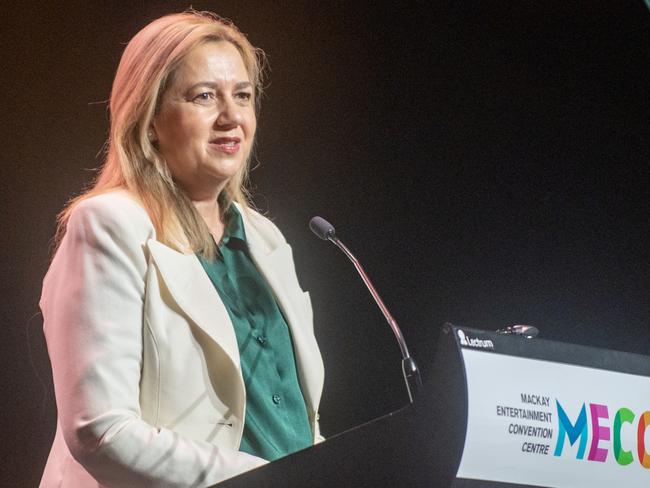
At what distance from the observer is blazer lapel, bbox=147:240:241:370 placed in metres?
1.72

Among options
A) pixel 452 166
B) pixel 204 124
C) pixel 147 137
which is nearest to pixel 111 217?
pixel 147 137

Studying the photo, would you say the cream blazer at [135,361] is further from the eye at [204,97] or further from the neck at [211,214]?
the eye at [204,97]

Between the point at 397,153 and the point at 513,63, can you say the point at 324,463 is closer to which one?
the point at 397,153

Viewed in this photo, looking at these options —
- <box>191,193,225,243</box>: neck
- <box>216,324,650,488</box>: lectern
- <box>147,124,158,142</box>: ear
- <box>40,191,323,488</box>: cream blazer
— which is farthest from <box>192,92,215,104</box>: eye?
<box>216,324,650,488</box>: lectern

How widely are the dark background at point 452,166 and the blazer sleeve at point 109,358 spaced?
2.91 feet

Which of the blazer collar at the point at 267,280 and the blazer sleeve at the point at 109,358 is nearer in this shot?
the blazer sleeve at the point at 109,358

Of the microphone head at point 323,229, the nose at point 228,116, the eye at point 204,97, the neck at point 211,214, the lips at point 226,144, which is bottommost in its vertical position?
the neck at point 211,214

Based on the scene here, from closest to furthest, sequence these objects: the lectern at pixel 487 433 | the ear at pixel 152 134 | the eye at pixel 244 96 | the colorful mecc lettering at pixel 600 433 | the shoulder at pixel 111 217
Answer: the lectern at pixel 487 433 < the colorful mecc lettering at pixel 600 433 < the shoulder at pixel 111 217 < the ear at pixel 152 134 < the eye at pixel 244 96

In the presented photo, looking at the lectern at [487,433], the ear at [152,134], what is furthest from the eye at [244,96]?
the lectern at [487,433]

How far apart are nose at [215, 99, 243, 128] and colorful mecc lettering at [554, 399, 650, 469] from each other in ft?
Answer: 3.60

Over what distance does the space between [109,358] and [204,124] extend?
0.68m

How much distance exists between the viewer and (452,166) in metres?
3.07

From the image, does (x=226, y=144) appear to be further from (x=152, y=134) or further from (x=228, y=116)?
(x=152, y=134)

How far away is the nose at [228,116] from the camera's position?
2107 millimetres
